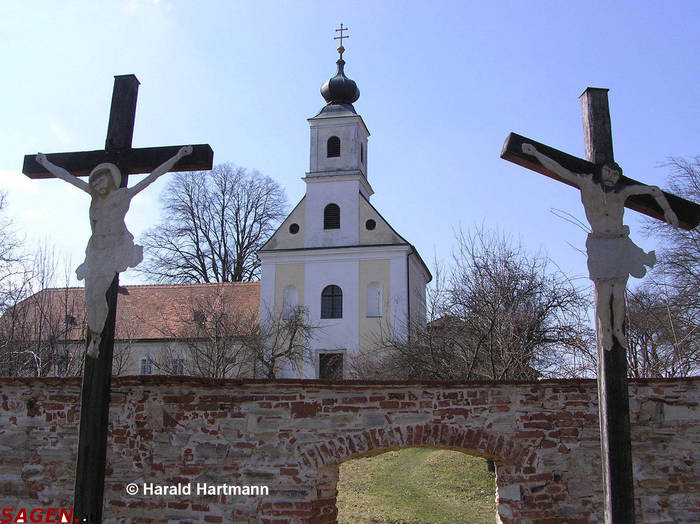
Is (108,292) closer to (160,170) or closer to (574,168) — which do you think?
(160,170)

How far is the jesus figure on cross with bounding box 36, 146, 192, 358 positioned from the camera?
18.1 feet

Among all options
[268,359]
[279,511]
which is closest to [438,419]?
[279,511]

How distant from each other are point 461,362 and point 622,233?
10.4 metres

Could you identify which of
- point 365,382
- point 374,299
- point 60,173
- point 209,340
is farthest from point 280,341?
point 60,173

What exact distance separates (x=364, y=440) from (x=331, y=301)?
21616 mm

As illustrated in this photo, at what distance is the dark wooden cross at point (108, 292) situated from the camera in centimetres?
527

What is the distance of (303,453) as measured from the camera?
652 centimetres

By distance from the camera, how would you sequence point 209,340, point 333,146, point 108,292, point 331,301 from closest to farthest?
point 108,292 < point 209,340 < point 331,301 < point 333,146

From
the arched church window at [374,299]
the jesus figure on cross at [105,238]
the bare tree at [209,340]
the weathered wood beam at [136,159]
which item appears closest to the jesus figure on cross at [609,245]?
the weathered wood beam at [136,159]

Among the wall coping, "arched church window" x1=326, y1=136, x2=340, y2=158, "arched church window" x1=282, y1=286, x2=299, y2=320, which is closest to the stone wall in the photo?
the wall coping

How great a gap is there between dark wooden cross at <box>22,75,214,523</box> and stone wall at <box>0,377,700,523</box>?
1247mm

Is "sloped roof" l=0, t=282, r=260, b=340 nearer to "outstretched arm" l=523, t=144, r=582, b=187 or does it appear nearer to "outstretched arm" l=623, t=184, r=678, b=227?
"outstretched arm" l=523, t=144, r=582, b=187

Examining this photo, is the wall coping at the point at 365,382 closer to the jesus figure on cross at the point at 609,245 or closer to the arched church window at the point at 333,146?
the jesus figure on cross at the point at 609,245

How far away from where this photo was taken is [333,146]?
2983cm
